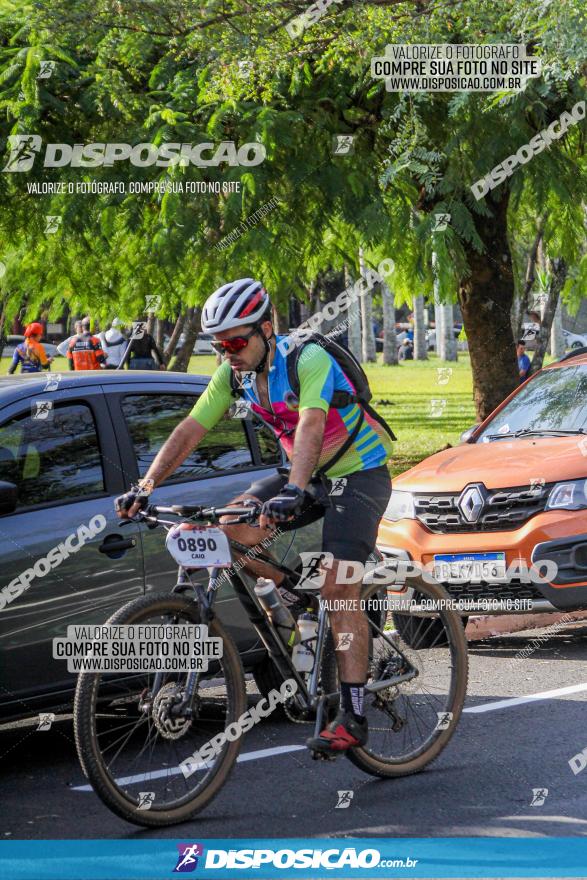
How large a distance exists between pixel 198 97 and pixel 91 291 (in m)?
4.13

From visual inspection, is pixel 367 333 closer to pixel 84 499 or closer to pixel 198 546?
pixel 84 499

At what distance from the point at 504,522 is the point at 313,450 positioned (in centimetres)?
334

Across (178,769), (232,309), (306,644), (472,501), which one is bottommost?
(178,769)

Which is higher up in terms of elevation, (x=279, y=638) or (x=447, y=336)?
(x=447, y=336)

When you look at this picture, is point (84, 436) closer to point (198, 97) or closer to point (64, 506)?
point (64, 506)

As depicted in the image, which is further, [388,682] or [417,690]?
[417,690]

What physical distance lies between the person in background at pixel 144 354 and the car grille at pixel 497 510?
1034 cm

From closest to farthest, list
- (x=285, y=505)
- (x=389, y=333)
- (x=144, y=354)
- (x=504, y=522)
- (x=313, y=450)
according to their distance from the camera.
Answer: (x=285, y=505)
(x=313, y=450)
(x=504, y=522)
(x=144, y=354)
(x=389, y=333)

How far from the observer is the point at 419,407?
95.1 ft

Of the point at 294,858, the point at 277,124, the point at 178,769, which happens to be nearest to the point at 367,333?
the point at 277,124

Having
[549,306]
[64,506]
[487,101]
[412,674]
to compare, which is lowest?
[412,674]

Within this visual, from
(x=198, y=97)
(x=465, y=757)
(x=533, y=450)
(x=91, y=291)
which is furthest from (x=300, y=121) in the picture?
(x=465, y=757)

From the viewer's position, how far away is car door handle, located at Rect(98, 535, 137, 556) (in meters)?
5.92

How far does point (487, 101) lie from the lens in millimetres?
11953
